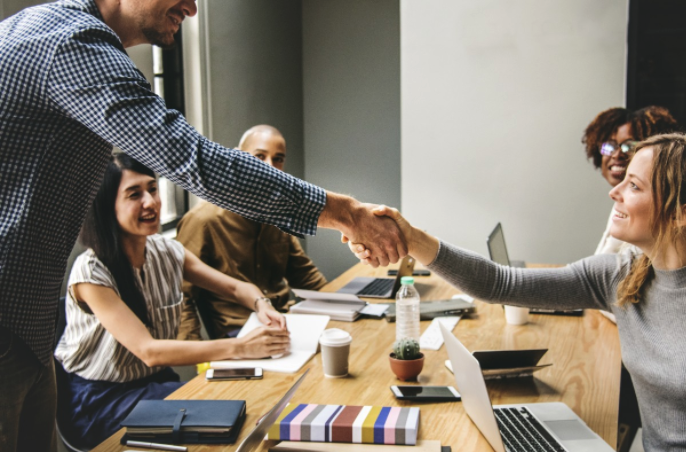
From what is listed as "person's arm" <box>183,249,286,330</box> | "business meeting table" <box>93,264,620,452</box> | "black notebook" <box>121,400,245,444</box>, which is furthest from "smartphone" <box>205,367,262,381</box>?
"person's arm" <box>183,249,286,330</box>

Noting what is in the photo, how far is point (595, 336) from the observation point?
2.04 m

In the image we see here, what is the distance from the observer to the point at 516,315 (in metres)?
2.18

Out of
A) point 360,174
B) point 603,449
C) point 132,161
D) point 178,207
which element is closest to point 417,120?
point 360,174

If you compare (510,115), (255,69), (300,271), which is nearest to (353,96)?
(255,69)

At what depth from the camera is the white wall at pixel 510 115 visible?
3676 mm

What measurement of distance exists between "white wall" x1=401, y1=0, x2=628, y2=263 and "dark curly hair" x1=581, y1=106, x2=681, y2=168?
0.71m

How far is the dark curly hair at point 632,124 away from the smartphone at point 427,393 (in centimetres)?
181

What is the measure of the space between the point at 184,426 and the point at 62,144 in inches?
24.4

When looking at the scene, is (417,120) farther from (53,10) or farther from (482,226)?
(53,10)

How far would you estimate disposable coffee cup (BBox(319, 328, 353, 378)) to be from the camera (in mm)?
1627

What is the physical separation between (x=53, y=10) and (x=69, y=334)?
3.48 feet

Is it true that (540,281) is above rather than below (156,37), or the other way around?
below

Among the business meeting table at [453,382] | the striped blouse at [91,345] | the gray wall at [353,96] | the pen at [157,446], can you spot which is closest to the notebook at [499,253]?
the business meeting table at [453,382]

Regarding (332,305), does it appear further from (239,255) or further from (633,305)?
(633,305)
